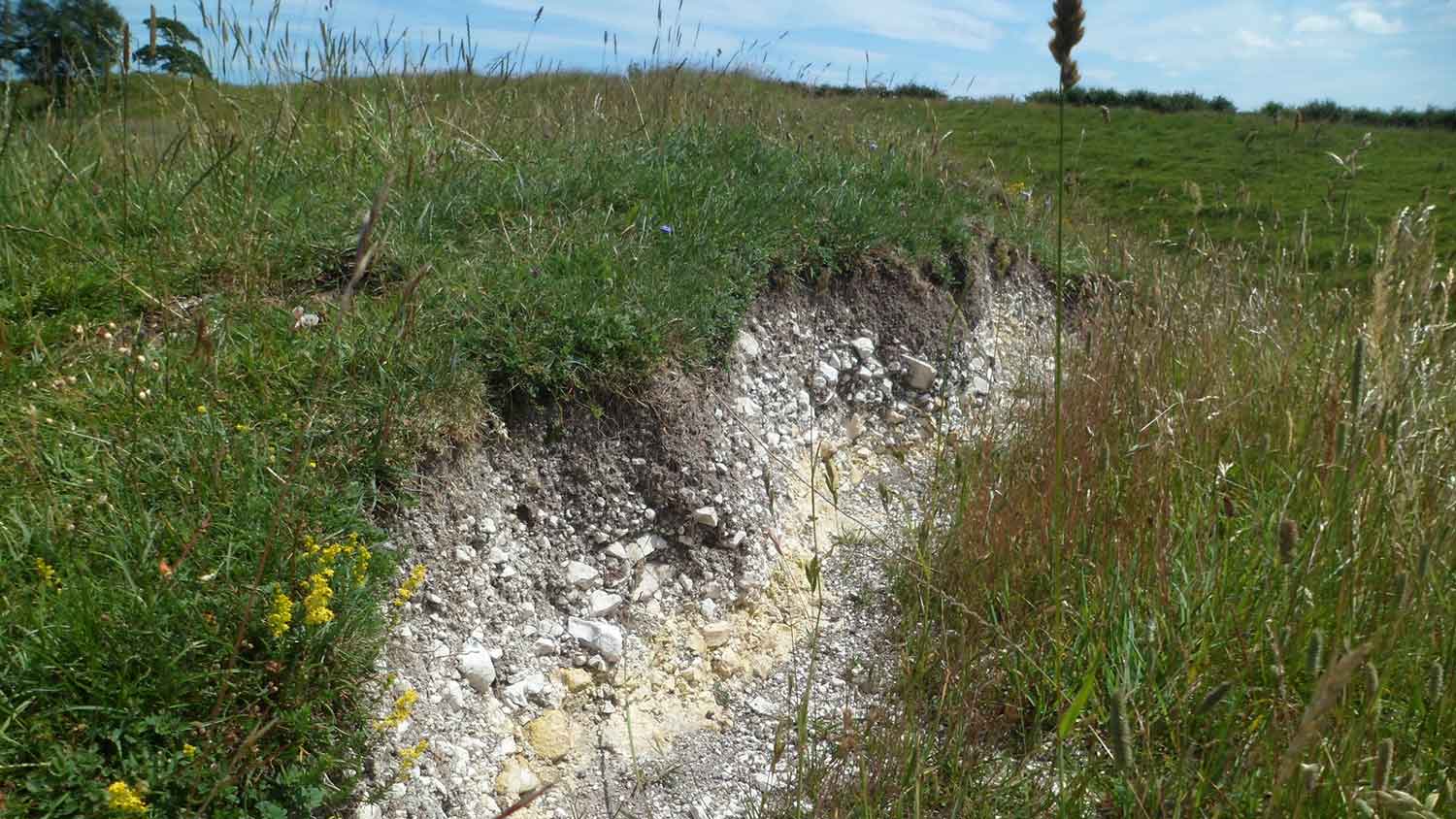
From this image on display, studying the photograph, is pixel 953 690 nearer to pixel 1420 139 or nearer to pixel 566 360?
pixel 566 360

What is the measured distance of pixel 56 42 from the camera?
4.12 metres

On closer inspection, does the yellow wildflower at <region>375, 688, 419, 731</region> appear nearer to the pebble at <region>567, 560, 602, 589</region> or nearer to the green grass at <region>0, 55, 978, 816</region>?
the green grass at <region>0, 55, 978, 816</region>

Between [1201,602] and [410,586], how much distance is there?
2.21 meters

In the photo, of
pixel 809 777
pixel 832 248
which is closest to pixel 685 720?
pixel 809 777

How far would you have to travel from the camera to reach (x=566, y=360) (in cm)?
318

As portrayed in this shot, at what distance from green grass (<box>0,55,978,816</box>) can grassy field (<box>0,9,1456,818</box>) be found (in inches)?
0.6

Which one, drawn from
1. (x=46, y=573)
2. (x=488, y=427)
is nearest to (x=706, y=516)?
(x=488, y=427)

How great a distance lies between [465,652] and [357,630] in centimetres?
52

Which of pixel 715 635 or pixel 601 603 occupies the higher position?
pixel 601 603

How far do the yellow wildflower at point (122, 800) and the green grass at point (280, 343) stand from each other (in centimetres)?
5

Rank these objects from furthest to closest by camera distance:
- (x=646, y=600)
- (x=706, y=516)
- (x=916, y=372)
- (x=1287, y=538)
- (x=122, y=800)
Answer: (x=916, y=372) → (x=706, y=516) → (x=646, y=600) → (x=122, y=800) → (x=1287, y=538)

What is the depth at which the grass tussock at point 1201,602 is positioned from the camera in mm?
1815

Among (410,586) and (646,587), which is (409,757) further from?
(646,587)

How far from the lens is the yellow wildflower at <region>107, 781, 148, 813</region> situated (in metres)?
1.69
